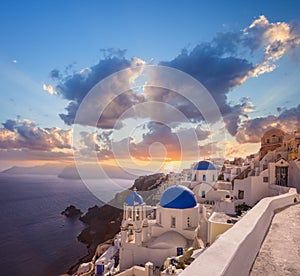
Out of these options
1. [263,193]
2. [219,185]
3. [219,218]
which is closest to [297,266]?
[219,218]

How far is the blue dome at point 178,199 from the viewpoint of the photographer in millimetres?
16734

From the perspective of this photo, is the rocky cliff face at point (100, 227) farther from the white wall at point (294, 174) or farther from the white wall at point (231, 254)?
the white wall at point (231, 254)

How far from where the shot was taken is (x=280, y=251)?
3930mm

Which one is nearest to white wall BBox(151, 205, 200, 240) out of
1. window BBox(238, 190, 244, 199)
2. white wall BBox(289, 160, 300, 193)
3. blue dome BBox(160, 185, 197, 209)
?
blue dome BBox(160, 185, 197, 209)

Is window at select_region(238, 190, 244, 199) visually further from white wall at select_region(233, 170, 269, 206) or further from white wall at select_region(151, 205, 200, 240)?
white wall at select_region(151, 205, 200, 240)

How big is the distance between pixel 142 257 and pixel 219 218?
6131mm

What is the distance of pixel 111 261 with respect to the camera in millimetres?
17562

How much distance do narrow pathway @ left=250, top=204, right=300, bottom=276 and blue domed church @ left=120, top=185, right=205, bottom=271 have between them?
10125mm

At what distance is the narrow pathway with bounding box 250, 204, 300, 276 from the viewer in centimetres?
321

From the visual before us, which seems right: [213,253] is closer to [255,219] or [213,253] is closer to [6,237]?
[255,219]

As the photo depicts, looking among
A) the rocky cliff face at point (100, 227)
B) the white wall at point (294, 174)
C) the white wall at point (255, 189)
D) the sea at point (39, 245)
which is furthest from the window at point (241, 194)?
the sea at point (39, 245)

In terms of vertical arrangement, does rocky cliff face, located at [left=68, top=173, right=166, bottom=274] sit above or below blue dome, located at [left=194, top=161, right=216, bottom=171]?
below

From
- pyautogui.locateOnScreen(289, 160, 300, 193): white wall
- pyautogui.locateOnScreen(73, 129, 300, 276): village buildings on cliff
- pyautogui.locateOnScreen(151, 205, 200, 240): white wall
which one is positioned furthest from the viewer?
pyautogui.locateOnScreen(289, 160, 300, 193): white wall

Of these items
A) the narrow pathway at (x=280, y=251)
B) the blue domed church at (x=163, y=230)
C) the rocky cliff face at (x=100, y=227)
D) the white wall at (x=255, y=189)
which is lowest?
the rocky cliff face at (x=100, y=227)
